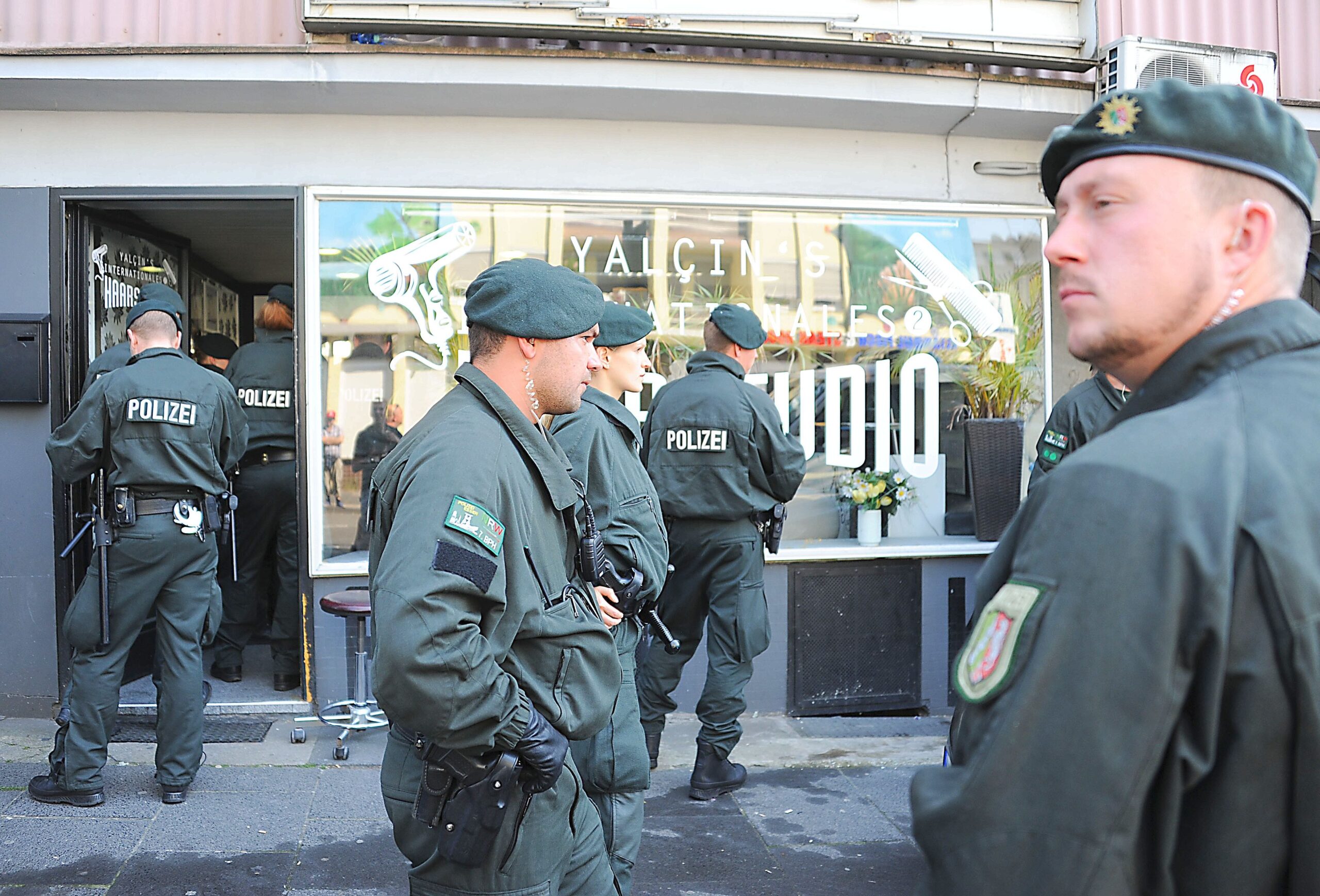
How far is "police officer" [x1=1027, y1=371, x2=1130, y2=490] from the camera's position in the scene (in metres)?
4.42

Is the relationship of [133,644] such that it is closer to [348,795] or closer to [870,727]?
[348,795]

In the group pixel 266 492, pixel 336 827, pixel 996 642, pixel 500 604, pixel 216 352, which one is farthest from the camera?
pixel 216 352

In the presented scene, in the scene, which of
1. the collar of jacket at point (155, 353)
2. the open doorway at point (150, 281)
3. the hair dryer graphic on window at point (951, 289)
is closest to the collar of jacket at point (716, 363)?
the hair dryer graphic on window at point (951, 289)

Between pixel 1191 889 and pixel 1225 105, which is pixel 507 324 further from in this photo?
pixel 1191 889

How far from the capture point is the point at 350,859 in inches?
167

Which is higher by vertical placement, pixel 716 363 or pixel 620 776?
pixel 716 363

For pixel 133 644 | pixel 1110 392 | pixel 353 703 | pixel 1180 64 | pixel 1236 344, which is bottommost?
pixel 353 703

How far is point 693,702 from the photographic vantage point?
620 cm

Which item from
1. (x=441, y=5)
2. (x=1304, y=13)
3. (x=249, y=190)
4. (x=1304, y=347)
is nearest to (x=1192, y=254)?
(x=1304, y=347)

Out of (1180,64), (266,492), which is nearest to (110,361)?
(266,492)

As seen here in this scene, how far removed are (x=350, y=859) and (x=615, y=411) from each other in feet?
6.76

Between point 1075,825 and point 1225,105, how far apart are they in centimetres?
80

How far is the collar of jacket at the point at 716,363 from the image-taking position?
207 inches

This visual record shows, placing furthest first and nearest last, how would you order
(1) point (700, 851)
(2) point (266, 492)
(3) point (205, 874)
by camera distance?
(2) point (266, 492) < (1) point (700, 851) < (3) point (205, 874)
